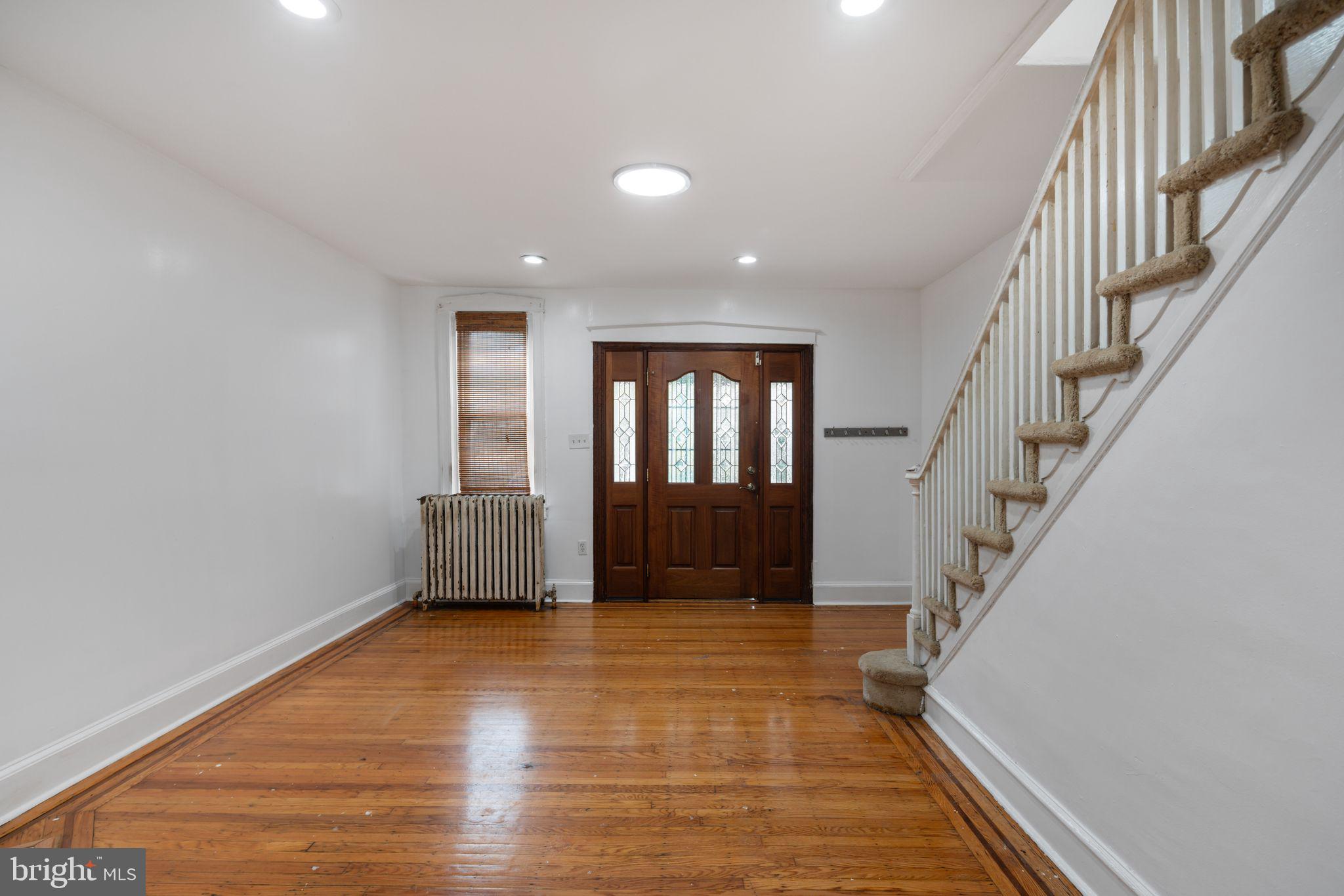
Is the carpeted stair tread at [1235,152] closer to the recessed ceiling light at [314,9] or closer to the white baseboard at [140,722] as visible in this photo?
the recessed ceiling light at [314,9]

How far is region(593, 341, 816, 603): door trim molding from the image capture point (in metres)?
5.05

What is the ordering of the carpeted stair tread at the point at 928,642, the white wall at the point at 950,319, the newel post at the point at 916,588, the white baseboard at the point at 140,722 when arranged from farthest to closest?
the white wall at the point at 950,319 → the newel post at the point at 916,588 → the carpeted stair tread at the point at 928,642 → the white baseboard at the point at 140,722

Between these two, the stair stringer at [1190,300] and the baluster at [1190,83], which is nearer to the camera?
the stair stringer at [1190,300]

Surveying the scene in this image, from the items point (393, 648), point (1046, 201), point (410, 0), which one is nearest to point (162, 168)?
point (410, 0)

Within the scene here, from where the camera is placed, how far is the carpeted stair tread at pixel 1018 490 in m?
1.93

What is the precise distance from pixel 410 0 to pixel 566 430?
3542mm

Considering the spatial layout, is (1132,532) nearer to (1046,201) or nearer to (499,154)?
(1046,201)

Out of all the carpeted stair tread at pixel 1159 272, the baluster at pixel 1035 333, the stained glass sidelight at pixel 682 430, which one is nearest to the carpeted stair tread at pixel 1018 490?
the baluster at pixel 1035 333

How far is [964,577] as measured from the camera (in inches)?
95.3

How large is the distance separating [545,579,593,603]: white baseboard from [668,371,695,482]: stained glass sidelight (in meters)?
1.16

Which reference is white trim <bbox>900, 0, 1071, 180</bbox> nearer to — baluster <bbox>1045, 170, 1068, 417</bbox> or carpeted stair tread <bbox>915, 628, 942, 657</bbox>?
baluster <bbox>1045, 170, 1068, 417</bbox>

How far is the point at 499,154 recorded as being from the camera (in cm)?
265

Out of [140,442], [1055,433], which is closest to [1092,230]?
[1055,433]

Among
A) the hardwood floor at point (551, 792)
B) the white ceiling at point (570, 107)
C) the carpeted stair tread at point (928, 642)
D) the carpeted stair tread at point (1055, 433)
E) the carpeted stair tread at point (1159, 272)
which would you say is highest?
the white ceiling at point (570, 107)
